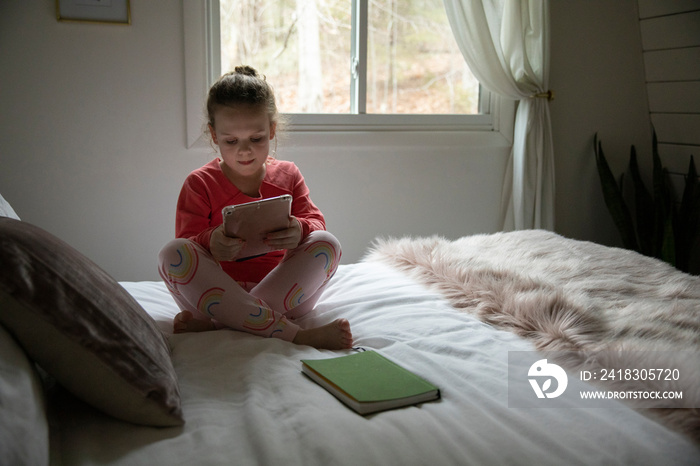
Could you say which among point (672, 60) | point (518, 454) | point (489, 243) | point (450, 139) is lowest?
point (518, 454)

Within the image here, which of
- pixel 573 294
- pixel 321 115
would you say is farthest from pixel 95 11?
pixel 573 294

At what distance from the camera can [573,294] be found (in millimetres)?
1398

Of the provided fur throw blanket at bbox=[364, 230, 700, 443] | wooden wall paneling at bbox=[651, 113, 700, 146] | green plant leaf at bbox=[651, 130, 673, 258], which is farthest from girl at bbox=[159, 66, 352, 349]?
wooden wall paneling at bbox=[651, 113, 700, 146]

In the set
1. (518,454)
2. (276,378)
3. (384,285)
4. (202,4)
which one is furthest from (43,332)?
(202,4)

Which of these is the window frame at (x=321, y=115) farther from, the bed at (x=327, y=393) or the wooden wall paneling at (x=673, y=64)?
the bed at (x=327, y=393)

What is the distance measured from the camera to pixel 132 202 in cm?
229

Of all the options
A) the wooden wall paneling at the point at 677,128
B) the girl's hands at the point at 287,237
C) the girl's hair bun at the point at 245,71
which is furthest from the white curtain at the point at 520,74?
the girl's hands at the point at 287,237

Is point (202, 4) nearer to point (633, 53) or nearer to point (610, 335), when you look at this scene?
point (610, 335)

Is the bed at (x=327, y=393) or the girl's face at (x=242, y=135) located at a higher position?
the girl's face at (x=242, y=135)

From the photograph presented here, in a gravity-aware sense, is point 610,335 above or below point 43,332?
below

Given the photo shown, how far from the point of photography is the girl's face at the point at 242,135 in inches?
62.9

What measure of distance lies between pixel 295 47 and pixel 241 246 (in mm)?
1396

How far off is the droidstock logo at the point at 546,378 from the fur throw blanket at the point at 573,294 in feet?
0.10

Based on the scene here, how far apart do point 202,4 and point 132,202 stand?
797mm
